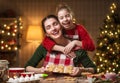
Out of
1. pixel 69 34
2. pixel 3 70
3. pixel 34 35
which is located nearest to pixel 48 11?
pixel 34 35

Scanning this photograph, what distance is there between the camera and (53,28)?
240cm

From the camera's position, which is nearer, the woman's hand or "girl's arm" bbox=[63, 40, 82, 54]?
the woman's hand

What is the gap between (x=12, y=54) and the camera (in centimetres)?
636

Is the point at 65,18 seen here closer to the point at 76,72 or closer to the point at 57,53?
the point at 57,53

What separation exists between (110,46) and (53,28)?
11.6ft

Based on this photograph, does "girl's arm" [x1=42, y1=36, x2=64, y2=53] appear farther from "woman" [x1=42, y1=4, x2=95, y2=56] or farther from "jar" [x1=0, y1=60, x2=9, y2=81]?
"jar" [x1=0, y1=60, x2=9, y2=81]

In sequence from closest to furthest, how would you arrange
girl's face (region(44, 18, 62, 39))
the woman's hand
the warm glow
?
1. the woman's hand
2. girl's face (region(44, 18, 62, 39))
3. the warm glow

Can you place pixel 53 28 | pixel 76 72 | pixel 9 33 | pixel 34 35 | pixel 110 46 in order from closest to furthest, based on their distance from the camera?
1. pixel 76 72
2. pixel 53 28
3. pixel 110 46
4. pixel 34 35
5. pixel 9 33

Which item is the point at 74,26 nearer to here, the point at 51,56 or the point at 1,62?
the point at 51,56

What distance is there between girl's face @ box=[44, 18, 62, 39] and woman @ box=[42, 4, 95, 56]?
0.13 ft

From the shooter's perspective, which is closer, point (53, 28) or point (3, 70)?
point (3, 70)

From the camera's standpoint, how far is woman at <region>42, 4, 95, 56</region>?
2.41 metres

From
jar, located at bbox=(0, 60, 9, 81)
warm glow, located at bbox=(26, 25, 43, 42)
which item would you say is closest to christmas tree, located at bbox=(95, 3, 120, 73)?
warm glow, located at bbox=(26, 25, 43, 42)

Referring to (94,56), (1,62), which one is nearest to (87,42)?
(1,62)
